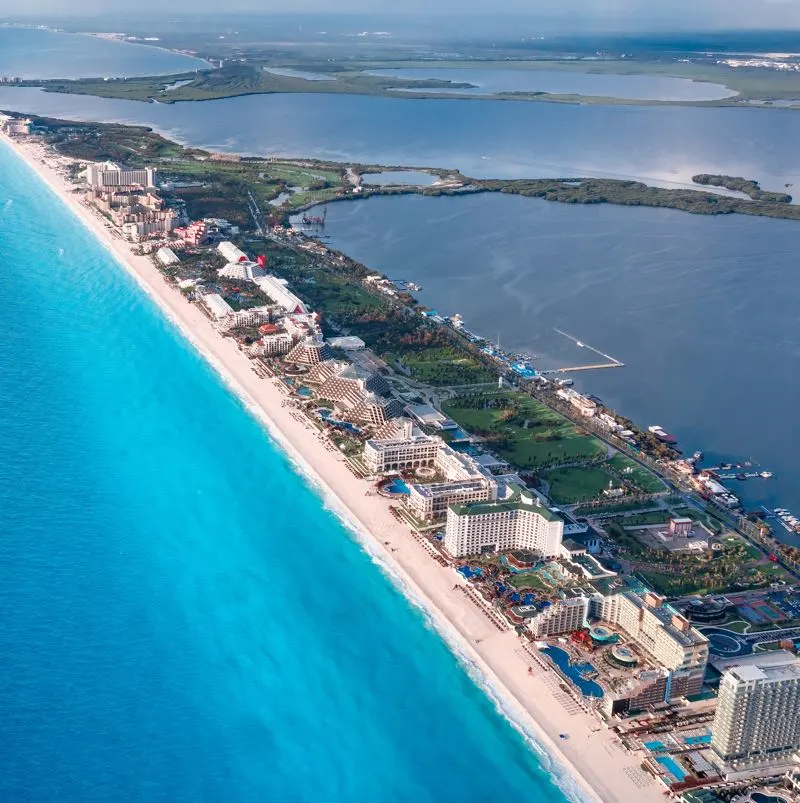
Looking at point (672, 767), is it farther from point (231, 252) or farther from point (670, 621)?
point (231, 252)

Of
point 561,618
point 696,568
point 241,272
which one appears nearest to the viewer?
point 561,618

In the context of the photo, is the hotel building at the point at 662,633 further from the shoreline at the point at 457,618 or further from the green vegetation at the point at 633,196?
the green vegetation at the point at 633,196

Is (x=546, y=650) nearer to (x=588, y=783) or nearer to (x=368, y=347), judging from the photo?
(x=588, y=783)

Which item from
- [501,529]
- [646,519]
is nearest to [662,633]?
[501,529]

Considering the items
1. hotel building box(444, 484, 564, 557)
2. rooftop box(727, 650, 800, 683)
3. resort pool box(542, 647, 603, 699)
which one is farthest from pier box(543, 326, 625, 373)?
rooftop box(727, 650, 800, 683)

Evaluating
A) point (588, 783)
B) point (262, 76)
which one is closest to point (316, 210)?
point (588, 783)

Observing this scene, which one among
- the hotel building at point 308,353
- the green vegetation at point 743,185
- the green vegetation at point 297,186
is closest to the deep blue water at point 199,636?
the hotel building at point 308,353
